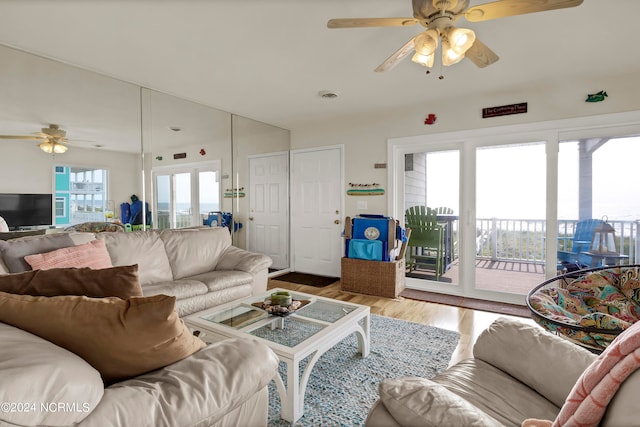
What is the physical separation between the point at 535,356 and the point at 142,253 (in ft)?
9.43

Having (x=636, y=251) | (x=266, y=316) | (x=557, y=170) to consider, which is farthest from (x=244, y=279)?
(x=636, y=251)

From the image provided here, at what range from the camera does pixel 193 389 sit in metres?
0.90

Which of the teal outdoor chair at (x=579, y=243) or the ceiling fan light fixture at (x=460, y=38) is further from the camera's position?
the teal outdoor chair at (x=579, y=243)

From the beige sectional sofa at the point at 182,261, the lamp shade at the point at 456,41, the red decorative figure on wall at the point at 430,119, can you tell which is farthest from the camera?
the red decorative figure on wall at the point at 430,119

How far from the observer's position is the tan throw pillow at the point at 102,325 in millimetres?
852

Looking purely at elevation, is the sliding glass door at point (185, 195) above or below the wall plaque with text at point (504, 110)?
below

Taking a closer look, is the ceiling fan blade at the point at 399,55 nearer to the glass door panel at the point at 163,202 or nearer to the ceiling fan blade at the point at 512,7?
the ceiling fan blade at the point at 512,7

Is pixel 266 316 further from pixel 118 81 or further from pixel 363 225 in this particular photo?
pixel 118 81

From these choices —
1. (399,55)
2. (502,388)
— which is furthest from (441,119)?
(502,388)

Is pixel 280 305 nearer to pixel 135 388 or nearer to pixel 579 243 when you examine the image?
pixel 135 388

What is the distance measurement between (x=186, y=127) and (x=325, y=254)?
2.62 m

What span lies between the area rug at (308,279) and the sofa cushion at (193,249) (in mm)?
1404

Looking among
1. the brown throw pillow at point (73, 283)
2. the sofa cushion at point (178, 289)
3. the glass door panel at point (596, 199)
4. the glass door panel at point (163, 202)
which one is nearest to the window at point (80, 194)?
the glass door panel at point (163, 202)

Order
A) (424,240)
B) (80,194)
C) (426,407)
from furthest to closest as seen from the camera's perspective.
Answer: (424,240) → (80,194) → (426,407)
